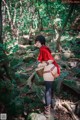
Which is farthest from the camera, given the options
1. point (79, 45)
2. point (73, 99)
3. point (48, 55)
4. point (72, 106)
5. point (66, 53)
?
point (79, 45)

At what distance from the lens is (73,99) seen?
6.94 m

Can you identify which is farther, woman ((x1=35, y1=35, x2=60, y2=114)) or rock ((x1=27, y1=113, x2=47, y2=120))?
rock ((x1=27, y1=113, x2=47, y2=120))

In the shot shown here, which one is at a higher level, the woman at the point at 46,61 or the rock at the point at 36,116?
the woman at the point at 46,61

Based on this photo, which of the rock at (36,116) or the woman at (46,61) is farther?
the rock at (36,116)

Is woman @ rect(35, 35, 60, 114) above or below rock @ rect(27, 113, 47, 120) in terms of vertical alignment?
above

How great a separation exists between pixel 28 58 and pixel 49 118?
9.04 metres

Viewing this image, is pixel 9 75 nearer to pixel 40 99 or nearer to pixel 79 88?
pixel 40 99

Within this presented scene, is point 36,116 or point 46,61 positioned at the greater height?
point 46,61

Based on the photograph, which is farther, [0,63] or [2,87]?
[0,63]

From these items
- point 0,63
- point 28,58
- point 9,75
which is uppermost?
point 0,63

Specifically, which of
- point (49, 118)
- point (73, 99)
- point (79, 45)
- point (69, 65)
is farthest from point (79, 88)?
point (79, 45)

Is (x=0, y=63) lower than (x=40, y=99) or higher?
higher

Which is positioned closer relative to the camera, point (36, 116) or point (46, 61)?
point (46, 61)

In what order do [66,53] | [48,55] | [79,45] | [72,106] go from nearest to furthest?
1. [48,55]
2. [72,106]
3. [66,53]
4. [79,45]
